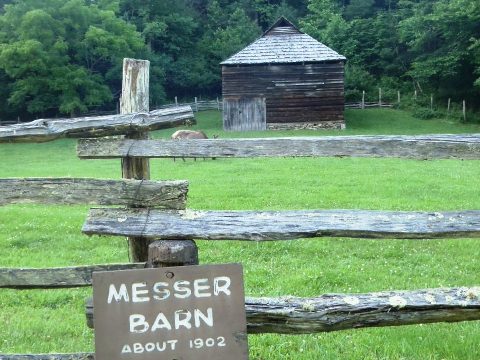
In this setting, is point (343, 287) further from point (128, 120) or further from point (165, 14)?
point (165, 14)

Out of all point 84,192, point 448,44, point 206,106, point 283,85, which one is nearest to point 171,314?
point 84,192

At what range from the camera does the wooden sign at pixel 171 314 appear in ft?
9.45

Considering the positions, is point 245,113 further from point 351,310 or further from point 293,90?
point 351,310

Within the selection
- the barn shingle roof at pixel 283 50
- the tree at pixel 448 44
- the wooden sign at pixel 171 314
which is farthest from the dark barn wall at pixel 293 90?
the wooden sign at pixel 171 314

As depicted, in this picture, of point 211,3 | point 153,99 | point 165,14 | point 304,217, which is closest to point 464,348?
point 304,217

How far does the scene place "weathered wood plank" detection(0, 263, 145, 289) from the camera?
454 centimetres

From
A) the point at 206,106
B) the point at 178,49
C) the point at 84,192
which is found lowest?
the point at 206,106

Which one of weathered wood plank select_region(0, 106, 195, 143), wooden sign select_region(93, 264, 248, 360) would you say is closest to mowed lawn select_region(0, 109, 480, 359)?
weathered wood plank select_region(0, 106, 195, 143)

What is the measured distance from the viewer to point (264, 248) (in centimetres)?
792

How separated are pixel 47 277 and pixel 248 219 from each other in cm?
165

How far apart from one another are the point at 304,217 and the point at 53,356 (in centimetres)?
170

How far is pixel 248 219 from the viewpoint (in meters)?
3.87

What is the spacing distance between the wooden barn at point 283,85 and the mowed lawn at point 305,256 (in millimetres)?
16799

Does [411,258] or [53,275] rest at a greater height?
[53,275]
